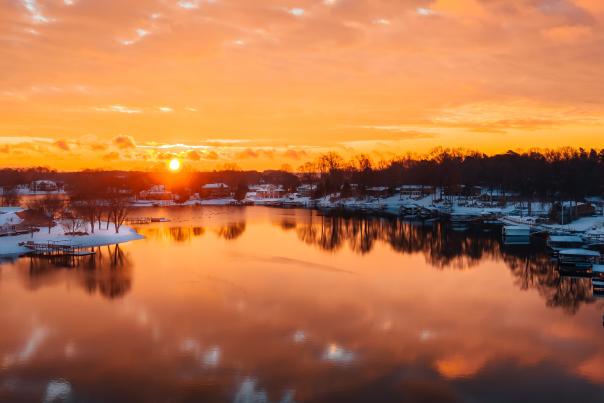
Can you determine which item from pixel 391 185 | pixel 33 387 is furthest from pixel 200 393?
pixel 391 185

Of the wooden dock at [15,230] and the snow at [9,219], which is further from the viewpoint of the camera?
the snow at [9,219]

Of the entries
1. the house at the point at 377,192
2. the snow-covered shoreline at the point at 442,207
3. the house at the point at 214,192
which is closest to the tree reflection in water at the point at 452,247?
the snow-covered shoreline at the point at 442,207

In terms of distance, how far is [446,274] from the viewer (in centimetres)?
2539

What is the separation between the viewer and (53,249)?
30875mm

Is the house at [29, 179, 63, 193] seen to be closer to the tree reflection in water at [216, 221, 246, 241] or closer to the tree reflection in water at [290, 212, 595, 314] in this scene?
the tree reflection in water at [216, 221, 246, 241]

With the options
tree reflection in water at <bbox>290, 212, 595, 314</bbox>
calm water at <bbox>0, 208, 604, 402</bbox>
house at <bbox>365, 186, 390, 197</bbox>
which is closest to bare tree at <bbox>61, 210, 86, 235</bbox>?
calm water at <bbox>0, 208, 604, 402</bbox>

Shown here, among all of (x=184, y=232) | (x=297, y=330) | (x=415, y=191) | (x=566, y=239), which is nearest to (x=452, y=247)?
(x=566, y=239)

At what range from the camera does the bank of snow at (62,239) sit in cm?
3089

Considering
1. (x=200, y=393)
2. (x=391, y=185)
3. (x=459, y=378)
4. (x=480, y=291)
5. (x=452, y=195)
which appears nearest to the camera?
(x=200, y=393)

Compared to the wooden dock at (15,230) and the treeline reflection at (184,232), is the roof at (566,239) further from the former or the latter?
the wooden dock at (15,230)

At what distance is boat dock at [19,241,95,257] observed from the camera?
99.5 ft

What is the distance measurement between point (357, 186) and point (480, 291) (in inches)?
2730

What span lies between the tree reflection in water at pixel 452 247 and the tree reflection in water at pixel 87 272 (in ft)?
43.9

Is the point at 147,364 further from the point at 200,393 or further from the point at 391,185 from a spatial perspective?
the point at 391,185
